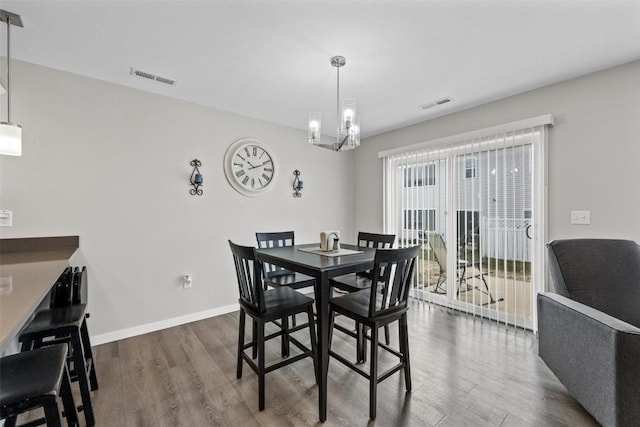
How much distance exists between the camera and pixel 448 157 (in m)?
3.39

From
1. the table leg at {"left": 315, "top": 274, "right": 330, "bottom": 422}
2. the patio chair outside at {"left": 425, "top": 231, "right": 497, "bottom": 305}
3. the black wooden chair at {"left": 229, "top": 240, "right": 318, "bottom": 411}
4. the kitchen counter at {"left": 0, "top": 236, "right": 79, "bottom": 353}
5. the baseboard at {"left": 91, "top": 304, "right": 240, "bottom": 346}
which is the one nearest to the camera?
the kitchen counter at {"left": 0, "top": 236, "right": 79, "bottom": 353}

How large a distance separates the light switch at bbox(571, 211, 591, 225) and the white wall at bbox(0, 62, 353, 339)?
10.5 ft

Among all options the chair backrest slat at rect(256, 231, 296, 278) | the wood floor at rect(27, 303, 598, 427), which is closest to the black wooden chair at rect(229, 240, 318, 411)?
the wood floor at rect(27, 303, 598, 427)

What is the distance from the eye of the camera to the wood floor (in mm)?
1625

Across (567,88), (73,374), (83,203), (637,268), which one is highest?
(567,88)

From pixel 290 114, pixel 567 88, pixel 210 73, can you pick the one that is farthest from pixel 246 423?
pixel 567 88

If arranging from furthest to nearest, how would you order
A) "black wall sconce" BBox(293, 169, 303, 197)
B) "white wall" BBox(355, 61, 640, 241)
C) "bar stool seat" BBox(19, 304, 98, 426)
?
"black wall sconce" BBox(293, 169, 303, 197), "white wall" BBox(355, 61, 640, 241), "bar stool seat" BBox(19, 304, 98, 426)

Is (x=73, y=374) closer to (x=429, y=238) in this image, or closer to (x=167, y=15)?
(x=167, y=15)

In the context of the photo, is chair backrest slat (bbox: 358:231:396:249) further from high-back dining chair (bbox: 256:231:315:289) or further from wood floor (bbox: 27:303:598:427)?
wood floor (bbox: 27:303:598:427)

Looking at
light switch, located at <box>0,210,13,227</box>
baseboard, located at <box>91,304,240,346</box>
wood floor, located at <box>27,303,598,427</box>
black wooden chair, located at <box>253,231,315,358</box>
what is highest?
light switch, located at <box>0,210,13,227</box>

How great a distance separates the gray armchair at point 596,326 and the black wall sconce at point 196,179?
3302mm

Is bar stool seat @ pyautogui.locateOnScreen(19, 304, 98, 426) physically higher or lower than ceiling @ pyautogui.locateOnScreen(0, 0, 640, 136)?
lower

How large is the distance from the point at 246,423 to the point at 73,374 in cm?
114

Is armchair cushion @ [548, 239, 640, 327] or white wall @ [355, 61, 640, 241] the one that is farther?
white wall @ [355, 61, 640, 241]
